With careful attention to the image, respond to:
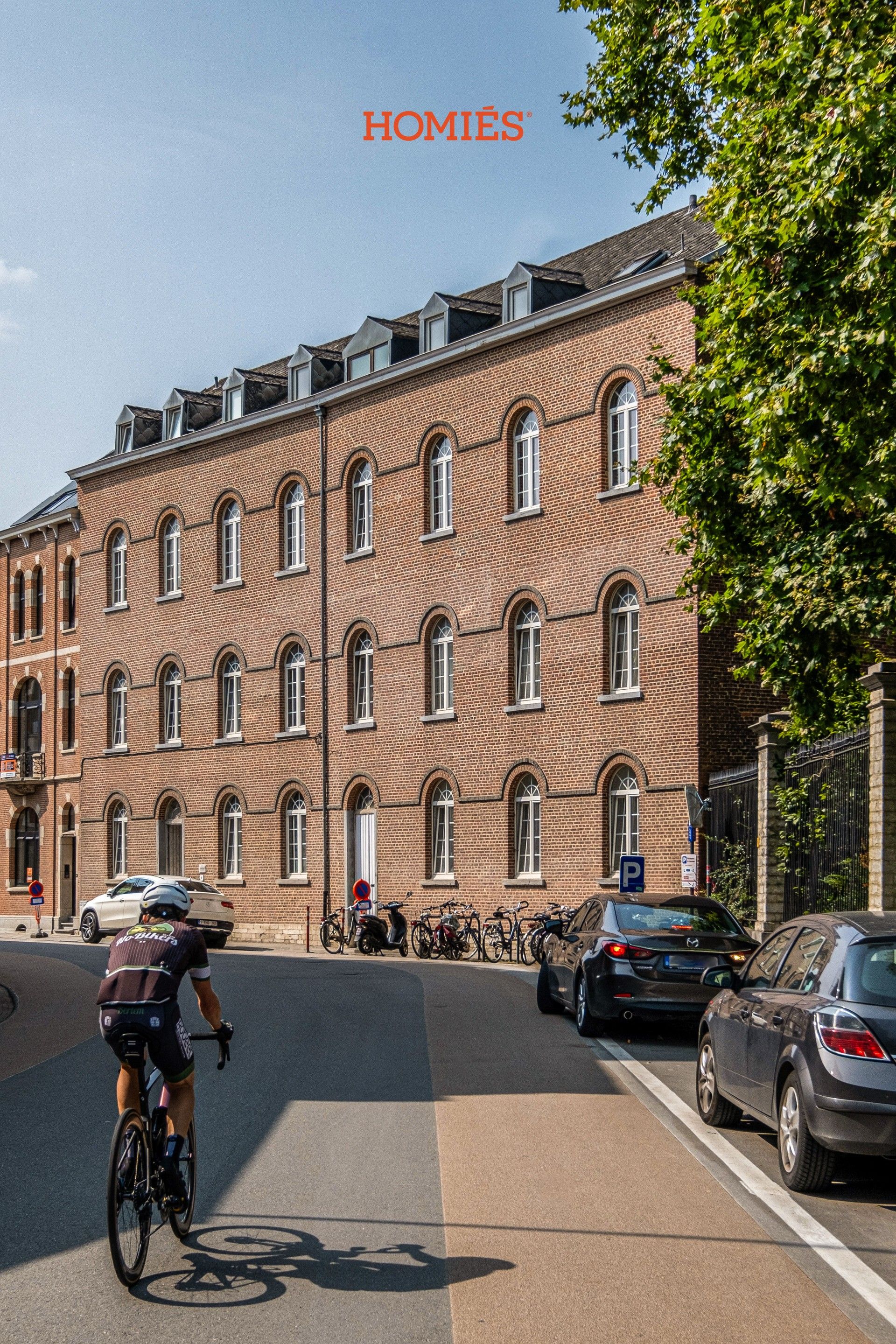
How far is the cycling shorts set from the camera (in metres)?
6.41

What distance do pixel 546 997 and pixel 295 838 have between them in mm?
22534

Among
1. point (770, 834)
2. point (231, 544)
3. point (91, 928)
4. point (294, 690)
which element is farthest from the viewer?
point (231, 544)

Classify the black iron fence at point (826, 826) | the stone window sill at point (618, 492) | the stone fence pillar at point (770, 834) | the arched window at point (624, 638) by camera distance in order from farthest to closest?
the arched window at point (624, 638) < the stone window sill at point (618, 492) < the stone fence pillar at point (770, 834) < the black iron fence at point (826, 826)

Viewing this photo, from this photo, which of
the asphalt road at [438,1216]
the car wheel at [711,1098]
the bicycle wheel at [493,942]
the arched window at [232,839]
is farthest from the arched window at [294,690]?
the car wheel at [711,1098]

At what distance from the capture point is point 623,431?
104ft

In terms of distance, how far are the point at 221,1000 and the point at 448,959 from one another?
13.1m

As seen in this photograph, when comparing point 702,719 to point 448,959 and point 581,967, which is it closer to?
point 448,959

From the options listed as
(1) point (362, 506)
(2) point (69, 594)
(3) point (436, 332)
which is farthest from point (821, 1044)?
(2) point (69, 594)

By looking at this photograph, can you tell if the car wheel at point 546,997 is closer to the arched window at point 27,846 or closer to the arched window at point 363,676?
the arched window at point 363,676

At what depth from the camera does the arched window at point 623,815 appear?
102 ft

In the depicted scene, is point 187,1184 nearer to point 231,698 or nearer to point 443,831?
point 443,831

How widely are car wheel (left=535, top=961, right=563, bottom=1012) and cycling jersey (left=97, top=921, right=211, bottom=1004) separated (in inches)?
441

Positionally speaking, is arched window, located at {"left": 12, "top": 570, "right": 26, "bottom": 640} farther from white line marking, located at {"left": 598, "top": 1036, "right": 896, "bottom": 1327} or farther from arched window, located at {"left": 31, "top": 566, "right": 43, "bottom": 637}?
white line marking, located at {"left": 598, "top": 1036, "right": 896, "bottom": 1327}

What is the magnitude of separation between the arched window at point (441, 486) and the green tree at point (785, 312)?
1545cm
